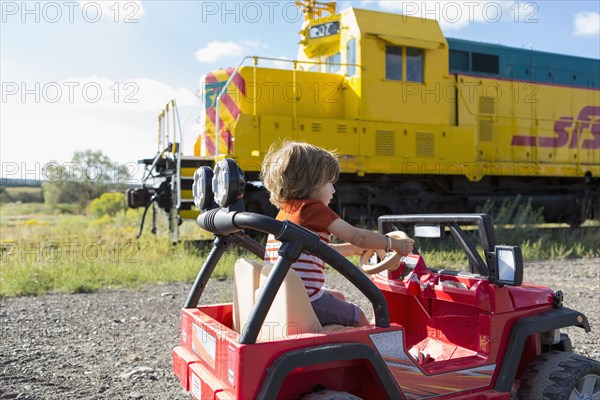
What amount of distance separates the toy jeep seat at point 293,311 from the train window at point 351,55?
7.32 meters

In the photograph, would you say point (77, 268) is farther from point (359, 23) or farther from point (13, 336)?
point (359, 23)

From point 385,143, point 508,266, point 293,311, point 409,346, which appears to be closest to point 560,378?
point 508,266

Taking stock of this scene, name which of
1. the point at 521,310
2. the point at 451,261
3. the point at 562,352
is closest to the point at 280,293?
the point at 521,310

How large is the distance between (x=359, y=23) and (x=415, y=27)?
43.6 inches

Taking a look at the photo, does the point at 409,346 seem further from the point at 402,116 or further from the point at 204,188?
the point at 402,116

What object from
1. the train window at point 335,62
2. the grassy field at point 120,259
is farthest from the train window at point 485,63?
the grassy field at point 120,259

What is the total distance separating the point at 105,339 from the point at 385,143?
6.02 m

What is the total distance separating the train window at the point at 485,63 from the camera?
33.8ft

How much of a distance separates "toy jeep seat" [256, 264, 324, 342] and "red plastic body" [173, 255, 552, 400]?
0.07 metres

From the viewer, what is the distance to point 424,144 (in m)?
9.36

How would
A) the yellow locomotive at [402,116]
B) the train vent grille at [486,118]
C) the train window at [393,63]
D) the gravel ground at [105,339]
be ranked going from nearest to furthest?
the gravel ground at [105,339] < the yellow locomotive at [402,116] < the train window at [393,63] < the train vent grille at [486,118]

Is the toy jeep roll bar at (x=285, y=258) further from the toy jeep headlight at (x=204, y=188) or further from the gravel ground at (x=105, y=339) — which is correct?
the gravel ground at (x=105, y=339)

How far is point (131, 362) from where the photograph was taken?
3738mm

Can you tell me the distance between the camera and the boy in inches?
86.4
